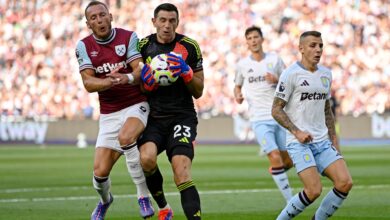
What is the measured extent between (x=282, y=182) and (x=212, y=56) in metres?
25.3

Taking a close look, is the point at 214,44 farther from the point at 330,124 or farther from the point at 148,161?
the point at 148,161

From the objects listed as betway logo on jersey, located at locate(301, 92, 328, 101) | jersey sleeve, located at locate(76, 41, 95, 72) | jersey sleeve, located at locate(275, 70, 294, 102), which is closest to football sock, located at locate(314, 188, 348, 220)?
betway logo on jersey, located at locate(301, 92, 328, 101)

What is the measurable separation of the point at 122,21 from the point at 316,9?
29.1 ft

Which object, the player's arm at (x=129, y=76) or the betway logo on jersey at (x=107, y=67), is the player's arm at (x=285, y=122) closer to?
the player's arm at (x=129, y=76)

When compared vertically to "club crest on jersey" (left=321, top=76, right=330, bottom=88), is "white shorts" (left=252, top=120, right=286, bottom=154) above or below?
below

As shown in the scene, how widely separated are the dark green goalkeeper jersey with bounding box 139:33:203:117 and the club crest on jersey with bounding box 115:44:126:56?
39cm

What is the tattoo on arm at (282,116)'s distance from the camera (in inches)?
391

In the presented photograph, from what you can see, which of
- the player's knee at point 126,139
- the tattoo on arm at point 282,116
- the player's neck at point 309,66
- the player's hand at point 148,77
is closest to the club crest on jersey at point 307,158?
the tattoo on arm at point 282,116

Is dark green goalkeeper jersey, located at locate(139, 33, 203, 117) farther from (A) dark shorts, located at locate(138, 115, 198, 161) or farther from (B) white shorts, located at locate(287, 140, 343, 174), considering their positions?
(B) white shorts, located at locate(287, 140, 343, 174)

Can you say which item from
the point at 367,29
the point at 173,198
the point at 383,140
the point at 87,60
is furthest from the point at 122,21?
the point at 87,60

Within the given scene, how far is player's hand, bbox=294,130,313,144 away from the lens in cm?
977

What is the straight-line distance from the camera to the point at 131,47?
33.7 feet

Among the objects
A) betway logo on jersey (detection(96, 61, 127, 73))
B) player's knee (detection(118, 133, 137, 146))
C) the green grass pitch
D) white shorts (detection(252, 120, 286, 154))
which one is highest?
betway logo on jersey (detection(96, 61, 127, 73))

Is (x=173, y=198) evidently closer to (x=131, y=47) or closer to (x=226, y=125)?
(x=131, y=47)
